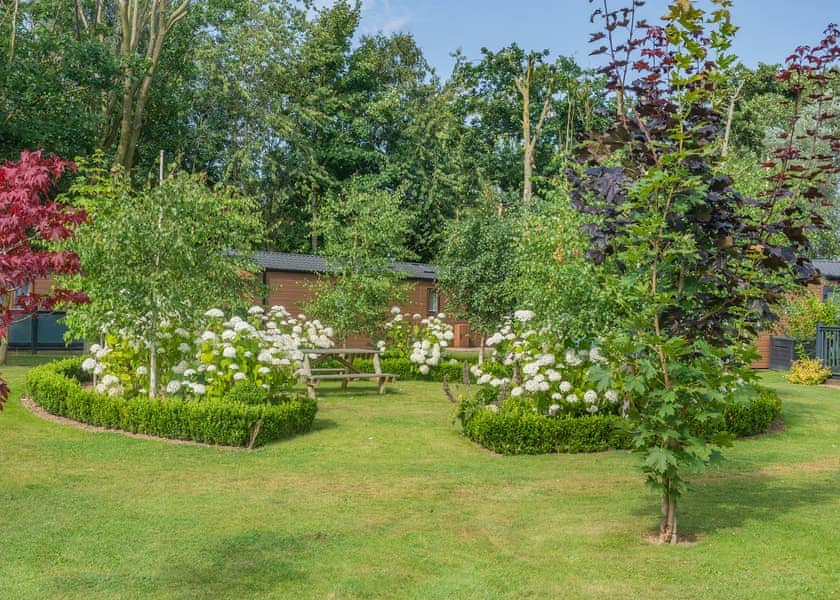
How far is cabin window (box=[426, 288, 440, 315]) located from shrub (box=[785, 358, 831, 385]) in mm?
13230

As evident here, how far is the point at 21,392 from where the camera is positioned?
14.8 metres

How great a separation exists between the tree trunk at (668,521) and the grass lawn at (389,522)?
17cm

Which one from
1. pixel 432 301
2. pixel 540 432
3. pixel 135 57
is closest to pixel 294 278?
pixel 432 301

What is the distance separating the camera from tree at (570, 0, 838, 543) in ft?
20.6

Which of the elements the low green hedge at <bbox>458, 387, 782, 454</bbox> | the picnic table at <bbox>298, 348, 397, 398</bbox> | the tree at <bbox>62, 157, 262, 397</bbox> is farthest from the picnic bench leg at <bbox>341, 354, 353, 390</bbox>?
the low green hedge at <bbox>458, 387, 782, 454</bbox>

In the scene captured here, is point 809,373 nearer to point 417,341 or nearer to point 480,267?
point 480,267

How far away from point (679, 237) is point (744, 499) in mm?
3497

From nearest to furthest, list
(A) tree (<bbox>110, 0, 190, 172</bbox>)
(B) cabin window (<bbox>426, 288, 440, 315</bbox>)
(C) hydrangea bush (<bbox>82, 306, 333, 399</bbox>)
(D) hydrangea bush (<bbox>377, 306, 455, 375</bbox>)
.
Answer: (C) hydrangea bush (<bbox>82, 306, 333, 399</bbox>), (D) hydrangea bush (<bbox>377, 306, 455, 375</bbox>), (A) tree (<bbox>110, 0, 190, 172</bbox>), (B) cabin window (<bbox>426, 288, 440, 315</bbox>)

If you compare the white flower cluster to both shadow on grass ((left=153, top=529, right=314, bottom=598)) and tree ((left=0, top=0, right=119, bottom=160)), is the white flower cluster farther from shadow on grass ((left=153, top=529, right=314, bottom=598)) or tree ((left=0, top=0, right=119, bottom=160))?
shadow on grass ((left=153, top=529, right=314, bottom=598))

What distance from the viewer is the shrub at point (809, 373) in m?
21.6

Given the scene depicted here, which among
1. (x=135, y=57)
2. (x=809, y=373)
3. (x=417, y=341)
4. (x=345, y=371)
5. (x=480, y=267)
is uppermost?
(x=135, y=57)

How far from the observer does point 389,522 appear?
7.45 m

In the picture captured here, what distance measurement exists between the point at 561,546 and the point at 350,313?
16338 millimetres

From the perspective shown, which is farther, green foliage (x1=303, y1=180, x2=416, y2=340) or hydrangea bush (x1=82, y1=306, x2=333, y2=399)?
green foliage (x1=303, y1=180, x2=416, y2=340)
